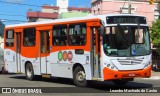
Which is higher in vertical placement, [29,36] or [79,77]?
[29,36]

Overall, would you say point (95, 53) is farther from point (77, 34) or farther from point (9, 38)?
point (9, 38)

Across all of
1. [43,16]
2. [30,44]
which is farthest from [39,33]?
[43,16]

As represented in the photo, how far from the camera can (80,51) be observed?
746 inches

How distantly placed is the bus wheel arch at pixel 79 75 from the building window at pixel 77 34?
1.02m

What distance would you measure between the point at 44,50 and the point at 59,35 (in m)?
1.78

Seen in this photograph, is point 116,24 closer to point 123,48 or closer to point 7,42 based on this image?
point 123,48

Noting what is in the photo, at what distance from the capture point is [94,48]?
18.1 metres

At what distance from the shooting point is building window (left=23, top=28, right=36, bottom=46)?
22.6 meters

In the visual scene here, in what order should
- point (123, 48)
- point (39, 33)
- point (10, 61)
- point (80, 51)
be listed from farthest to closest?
point (10, 61)
point (39, 33)
point (80, 51)
point (123, 48)

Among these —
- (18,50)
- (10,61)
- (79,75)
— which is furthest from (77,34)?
(10,61)

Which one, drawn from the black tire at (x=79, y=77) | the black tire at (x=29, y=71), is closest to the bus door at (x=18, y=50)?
the black tire at (x=29, y=71)

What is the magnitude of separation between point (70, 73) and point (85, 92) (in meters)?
3.30

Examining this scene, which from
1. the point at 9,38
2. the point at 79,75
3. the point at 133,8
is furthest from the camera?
the point at 133,8

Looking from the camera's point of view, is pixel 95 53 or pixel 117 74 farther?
pixel 95 53
